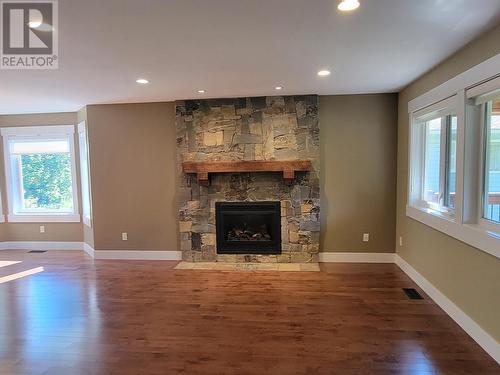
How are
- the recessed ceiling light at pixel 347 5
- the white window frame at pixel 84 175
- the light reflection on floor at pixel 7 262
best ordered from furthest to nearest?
the white window frame at pixel 84 175
the light reflection on floor at pixel 7 262
the recessed ceiling light at pixel 347 5

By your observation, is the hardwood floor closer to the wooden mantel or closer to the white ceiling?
the wooden mantel

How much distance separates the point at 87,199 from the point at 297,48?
4.39 m

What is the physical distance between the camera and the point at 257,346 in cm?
255

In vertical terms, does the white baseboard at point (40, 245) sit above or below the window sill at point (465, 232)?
below

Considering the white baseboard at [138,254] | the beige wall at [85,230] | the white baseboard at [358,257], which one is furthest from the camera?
the beige wall at [85,230]

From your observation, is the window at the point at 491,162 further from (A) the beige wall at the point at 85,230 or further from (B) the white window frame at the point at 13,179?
(B) the white window frame at the point at 13,179

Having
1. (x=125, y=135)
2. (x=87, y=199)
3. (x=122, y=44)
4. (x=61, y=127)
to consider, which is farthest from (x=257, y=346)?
(x=61, y=127)

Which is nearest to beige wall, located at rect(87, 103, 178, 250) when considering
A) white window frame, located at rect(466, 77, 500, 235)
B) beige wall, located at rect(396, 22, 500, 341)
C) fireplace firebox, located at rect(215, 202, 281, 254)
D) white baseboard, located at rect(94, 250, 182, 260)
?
white baseboard, located at rect(94, 250, 182, 260)

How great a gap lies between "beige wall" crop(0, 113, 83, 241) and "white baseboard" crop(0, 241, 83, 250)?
55 mm

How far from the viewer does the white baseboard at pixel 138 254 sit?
16.2 ft

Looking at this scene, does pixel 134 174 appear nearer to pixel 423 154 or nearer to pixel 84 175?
pixel 84 175

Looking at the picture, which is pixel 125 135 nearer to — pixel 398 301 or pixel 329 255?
pixel 329 255

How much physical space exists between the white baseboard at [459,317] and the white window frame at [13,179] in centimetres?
526

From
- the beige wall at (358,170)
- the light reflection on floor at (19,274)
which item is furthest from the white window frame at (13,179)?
the beige wall at (358,170)
